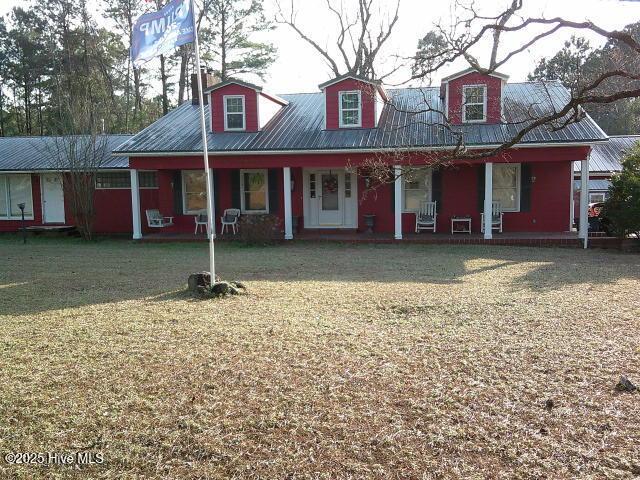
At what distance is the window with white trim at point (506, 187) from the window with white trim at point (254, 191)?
282 inches

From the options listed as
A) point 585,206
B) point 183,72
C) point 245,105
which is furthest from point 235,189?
point 183,72

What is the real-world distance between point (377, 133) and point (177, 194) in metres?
6.92

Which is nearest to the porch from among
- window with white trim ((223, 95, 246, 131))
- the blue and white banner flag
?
window with white trim ((223, 95, 246, 131))

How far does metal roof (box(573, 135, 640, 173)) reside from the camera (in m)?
21.5

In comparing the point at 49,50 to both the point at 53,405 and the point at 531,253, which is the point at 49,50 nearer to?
the point at 531,253

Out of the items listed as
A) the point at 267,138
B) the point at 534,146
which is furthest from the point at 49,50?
the point at 534,146

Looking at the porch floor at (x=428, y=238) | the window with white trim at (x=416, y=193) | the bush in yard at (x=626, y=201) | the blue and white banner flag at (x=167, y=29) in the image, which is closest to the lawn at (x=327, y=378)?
the blue and white banner flag at (x=167, y=29)

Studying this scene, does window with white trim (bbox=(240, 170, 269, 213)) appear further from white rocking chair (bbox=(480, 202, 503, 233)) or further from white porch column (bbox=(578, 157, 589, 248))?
white porch column (bbox=(578, 157, 589, 248))

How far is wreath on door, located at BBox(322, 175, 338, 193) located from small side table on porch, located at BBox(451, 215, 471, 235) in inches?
152

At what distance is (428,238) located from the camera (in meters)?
15.4

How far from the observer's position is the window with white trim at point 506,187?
1641 cm

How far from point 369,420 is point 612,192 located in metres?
12.6

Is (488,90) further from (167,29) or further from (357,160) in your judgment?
(167,29)

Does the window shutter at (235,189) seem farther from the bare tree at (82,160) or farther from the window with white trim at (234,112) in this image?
the bare tree at (82,160)
